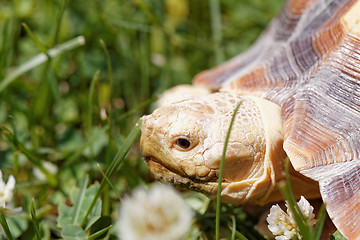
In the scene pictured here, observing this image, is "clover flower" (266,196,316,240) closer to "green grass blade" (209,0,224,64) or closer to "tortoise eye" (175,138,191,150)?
"tortoise eye" (175,138,191,150)

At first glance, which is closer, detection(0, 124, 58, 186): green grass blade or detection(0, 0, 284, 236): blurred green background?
detection(0, 124, 58, 186): green grass blade

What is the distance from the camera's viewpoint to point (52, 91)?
2.31 meters

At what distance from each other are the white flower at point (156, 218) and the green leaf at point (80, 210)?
0.84m

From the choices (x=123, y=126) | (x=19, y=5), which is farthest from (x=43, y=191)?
(x=19, y=5)

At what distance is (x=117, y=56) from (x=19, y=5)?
79 cm

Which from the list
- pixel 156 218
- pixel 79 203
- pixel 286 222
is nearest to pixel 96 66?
pixel 79 203

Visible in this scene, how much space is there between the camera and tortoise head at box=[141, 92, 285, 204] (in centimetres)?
147

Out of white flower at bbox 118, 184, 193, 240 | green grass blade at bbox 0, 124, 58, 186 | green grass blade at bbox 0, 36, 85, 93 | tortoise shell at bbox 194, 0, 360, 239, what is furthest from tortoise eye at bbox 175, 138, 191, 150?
green grass blade at bbox 0, 36, 85, 93

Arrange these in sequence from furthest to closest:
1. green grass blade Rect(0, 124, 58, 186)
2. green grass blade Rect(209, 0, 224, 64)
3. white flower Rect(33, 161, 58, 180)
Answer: green grass blade Rect(209, 0, 224, 64) → white flower Rect(33, 161, 58, 180) → green grass blade Rect(0, 124, 58, 186)

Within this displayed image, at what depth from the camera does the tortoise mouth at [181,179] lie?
4.88 feet

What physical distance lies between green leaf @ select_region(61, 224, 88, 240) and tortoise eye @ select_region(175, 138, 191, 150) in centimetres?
42

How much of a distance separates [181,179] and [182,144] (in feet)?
0.42

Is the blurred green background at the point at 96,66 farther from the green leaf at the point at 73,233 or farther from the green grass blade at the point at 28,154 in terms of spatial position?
the green leaf at the point at 73,233

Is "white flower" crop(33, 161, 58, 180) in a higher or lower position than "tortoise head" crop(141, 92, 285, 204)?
lower
